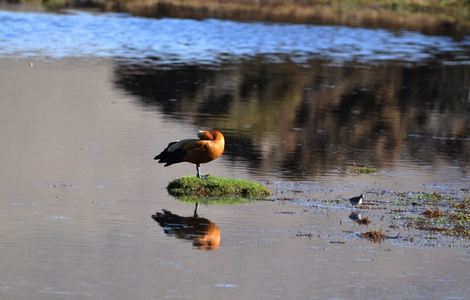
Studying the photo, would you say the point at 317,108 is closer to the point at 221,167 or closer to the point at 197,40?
the point at 221,167

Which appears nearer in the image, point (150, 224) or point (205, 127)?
point (150, 224)

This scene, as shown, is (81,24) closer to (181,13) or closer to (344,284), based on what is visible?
(181,13)

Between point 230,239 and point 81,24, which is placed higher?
point 230,239

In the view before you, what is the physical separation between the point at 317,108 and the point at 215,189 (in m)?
14.0

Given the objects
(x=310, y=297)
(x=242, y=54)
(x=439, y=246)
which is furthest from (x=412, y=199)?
(x=242, y=54)

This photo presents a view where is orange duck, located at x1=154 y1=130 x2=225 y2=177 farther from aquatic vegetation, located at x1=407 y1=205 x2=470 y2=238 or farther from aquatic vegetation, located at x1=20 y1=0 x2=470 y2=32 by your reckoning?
aquatic vegetation, located at x1=20 y1=0 x2=470 y2=32

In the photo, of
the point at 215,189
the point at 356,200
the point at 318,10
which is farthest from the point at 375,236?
the point at 318,10

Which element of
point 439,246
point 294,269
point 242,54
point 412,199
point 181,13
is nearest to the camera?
point 294,269

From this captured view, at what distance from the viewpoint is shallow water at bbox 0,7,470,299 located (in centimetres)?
1355

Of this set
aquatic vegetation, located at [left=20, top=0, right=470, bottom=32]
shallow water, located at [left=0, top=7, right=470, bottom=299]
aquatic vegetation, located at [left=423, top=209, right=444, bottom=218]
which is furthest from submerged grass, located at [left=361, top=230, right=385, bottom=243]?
aquatic vegetation, located at [left=20, top=0, right=470, bottom=32]

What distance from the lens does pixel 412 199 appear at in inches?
730

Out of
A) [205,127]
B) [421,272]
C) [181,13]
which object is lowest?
[181,13]

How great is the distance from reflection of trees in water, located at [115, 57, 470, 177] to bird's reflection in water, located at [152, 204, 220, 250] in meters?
→ 4.50

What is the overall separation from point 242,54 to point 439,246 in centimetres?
3550
